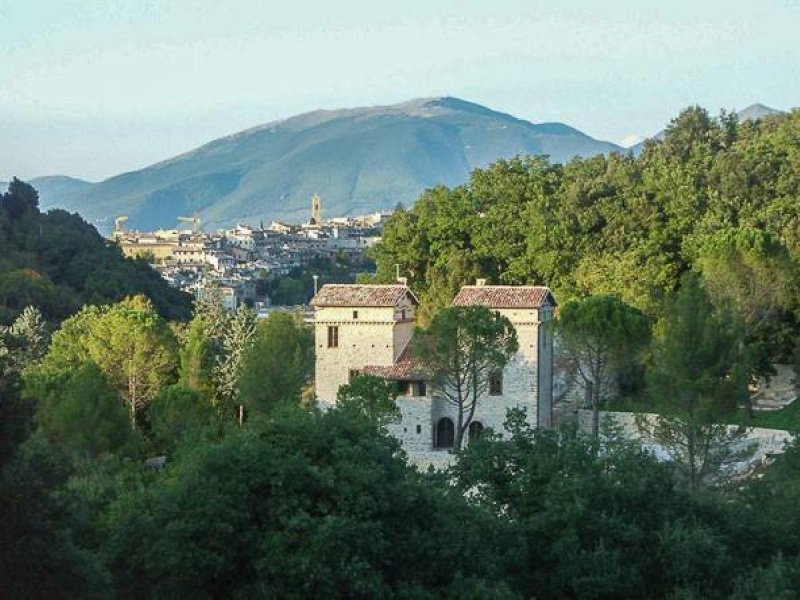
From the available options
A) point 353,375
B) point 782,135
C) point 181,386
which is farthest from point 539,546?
point 782,135

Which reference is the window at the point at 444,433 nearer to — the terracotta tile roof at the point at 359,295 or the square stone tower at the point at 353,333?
the square stone tower at the point at 353,333

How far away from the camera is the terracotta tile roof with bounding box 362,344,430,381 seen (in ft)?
111

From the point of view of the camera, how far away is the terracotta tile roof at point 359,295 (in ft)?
115

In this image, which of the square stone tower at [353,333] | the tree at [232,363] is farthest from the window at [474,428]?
the tree at [232,363]

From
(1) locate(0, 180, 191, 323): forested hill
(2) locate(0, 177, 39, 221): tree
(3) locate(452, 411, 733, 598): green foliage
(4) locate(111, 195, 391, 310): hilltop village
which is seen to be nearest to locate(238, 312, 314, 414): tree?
(3) locate(452, 411, 733, 598): green foliage

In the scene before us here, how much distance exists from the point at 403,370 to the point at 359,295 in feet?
6.71

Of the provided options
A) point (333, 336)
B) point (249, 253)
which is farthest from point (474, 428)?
point (249, 253)

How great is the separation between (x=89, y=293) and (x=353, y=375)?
86.7 ft

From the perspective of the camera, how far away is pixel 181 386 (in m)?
38.8

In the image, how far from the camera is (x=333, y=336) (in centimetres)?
3522

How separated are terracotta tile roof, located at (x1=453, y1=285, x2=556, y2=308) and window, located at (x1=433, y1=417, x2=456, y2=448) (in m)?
2.48

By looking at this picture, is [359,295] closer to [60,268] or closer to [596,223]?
[596,223]

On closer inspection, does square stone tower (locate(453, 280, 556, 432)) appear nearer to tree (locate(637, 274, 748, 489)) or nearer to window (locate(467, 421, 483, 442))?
window (locate(467, 421, 483, 442))

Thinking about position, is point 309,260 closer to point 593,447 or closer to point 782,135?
point 782,135
